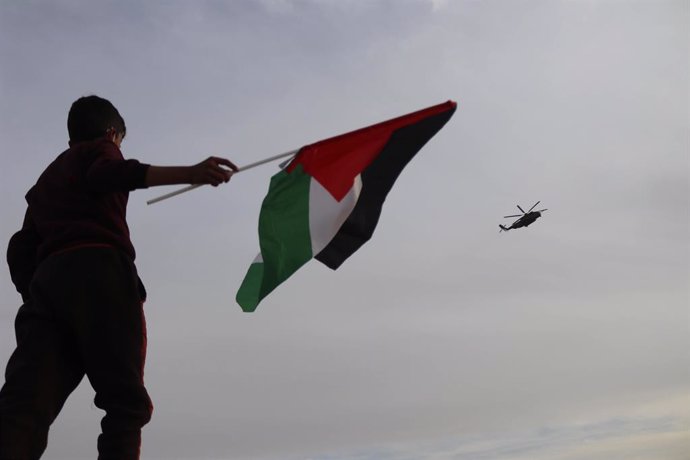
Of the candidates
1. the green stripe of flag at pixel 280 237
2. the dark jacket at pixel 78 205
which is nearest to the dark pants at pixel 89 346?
the dark jacket at pixel 78 205

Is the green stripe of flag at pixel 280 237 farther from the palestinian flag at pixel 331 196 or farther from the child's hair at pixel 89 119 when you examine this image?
the child's hair at pixel 89 119

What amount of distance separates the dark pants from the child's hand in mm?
594

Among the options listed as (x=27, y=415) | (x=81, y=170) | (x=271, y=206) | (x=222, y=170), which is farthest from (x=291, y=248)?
(x=27, y=415)

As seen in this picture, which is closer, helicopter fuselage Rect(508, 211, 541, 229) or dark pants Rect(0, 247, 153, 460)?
dark pants Rect(0, 247, 153, 460)

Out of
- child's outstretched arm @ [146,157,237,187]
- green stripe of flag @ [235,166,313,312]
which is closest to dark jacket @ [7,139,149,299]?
child's outstretched arm @ [146,157,237,187]

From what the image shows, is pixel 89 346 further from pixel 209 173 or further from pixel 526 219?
pixel 526 219

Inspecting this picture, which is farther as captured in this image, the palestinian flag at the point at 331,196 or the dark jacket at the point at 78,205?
the palestinian flag at the point at 331,196

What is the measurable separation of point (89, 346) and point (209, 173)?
1.03 meters

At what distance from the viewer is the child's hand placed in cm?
391

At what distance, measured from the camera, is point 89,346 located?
12.9 ft

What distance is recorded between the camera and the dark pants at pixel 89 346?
3889 millimetres

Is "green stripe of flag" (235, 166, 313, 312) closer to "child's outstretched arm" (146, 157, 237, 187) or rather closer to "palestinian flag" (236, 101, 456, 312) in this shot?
"palestinian flag" (236, 101, 456, 312)

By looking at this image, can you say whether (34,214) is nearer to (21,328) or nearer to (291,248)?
(21,328)

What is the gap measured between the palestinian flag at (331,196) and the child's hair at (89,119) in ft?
3.40
